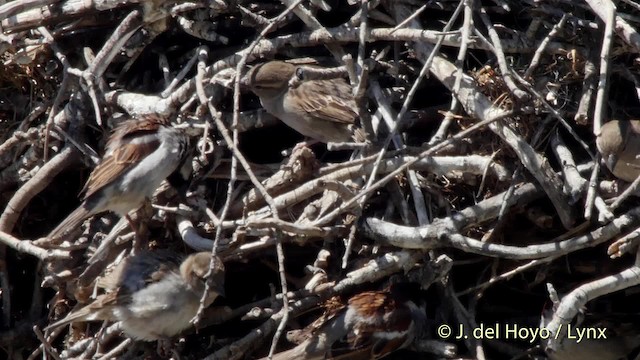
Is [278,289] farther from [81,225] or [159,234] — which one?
[81,225]

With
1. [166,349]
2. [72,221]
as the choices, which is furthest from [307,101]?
[166,349]

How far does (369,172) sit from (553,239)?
1120 millimetres

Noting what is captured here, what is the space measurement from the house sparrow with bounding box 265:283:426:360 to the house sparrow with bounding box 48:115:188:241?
1.32 m

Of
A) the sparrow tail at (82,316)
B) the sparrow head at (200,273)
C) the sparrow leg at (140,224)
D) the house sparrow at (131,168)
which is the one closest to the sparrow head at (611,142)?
the sparrow head at (200,273)

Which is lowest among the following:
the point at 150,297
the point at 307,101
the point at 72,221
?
the point at 150,297

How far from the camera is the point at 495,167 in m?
6.17

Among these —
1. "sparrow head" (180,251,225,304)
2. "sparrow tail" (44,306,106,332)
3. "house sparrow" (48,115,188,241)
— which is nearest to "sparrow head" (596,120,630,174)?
"sparrow head" (180,251,225,304)

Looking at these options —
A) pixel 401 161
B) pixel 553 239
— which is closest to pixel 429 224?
pixel 401 161

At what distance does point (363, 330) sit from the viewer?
635 centimetres

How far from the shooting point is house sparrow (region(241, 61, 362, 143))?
685 centimetres

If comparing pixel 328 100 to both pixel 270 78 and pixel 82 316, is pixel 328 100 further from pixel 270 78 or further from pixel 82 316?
pixel 82 316

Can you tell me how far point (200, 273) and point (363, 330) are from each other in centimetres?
98

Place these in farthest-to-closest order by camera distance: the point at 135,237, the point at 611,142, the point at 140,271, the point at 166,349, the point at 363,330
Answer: the point at 135,237, the point at 166,349, the point at 140,271, the point at 363,330, the point at 611,142

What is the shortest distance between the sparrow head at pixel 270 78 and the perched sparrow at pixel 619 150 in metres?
1.98
